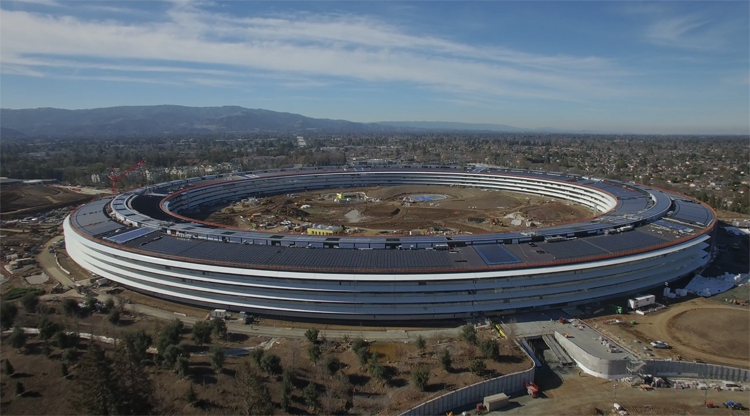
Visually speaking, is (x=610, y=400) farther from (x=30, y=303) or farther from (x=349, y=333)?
(x=30, y=303)

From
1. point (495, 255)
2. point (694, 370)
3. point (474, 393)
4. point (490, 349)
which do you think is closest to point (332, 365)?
point (474, 393)

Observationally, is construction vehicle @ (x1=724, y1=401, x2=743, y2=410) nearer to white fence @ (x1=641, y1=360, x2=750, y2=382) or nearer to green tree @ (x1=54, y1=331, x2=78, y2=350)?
white fence @ (x1=641, y1=360, x2=750, y2=382)

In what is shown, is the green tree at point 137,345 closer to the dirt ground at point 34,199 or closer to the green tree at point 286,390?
the green tree at point 286,390

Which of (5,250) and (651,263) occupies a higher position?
(651,263)

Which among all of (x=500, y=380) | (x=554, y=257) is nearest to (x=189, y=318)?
(x=500, y=380)

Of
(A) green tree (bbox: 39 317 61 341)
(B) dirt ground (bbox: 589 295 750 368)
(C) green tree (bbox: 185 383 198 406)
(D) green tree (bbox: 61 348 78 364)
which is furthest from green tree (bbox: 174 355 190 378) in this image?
(B) dirt ground (bbox: 589 295 750 368)

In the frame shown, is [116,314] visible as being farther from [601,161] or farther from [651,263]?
[601,161]
